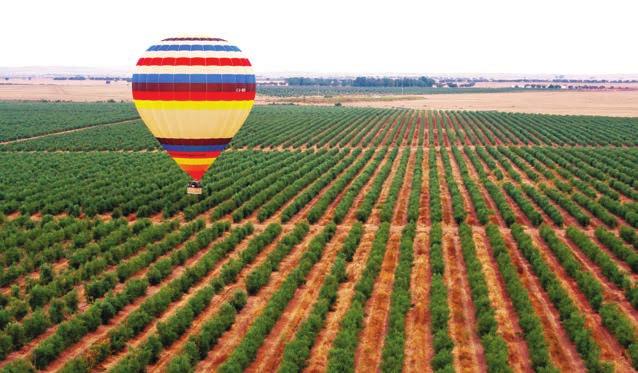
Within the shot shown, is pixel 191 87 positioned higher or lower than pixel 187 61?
lower

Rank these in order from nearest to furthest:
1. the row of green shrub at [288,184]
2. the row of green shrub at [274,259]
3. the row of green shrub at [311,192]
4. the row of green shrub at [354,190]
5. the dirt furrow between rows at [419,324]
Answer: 1. the dirt furrow between rows at [419,324]
2. the row of green shrub at [274,259]
3. the row of green shrub at [354,190]
4. the row of green shrub at [311,192]
5. the row of green shrub at [288,184]

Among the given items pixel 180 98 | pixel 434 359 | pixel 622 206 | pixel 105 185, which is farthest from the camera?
pixel 105 185

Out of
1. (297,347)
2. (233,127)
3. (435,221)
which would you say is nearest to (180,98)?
(233,127)

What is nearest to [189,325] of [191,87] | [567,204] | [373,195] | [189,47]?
[191,87]

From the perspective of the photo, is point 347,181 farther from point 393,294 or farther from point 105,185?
point 393,294

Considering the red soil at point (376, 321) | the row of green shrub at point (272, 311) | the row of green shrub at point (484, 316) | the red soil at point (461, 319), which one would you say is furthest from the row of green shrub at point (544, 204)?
the row of green shrub at point (272, 311)

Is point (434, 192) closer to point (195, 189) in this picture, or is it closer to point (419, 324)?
point (195, 189)

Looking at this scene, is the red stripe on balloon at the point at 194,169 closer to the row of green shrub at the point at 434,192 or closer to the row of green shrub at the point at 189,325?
the row of green shrub at the point at 189,325
